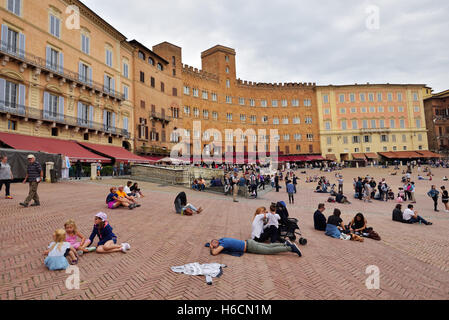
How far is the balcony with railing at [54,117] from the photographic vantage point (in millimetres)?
19531

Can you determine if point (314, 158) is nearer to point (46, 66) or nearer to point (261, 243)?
point (46, 66)

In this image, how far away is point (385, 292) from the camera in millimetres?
4289

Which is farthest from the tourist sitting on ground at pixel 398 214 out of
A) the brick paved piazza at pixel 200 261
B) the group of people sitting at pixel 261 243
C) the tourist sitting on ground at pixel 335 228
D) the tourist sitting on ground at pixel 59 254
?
the tourist sitting on ground at pixel 59 254

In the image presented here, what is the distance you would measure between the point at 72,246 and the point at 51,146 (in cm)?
2007

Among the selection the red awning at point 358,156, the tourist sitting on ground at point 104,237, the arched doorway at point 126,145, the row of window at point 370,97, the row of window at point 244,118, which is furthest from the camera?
the row of window at point 370,97

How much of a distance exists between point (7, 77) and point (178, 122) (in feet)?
83.4

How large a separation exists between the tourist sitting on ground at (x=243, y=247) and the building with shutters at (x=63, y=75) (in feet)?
72.4

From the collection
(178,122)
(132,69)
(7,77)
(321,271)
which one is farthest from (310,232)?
(178,122)

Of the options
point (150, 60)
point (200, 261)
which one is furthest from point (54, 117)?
point (200, 261)

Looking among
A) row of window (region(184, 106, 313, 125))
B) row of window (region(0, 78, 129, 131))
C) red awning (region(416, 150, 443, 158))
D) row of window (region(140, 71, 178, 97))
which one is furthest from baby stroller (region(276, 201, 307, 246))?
red awning (region(416, 150, 443, 158))

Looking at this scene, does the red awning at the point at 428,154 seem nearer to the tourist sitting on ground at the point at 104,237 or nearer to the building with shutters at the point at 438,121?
the building with shutters at the point at 438,121

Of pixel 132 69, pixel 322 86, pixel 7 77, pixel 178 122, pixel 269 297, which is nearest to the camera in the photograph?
pixel 269 297

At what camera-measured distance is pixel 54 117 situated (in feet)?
75.6
